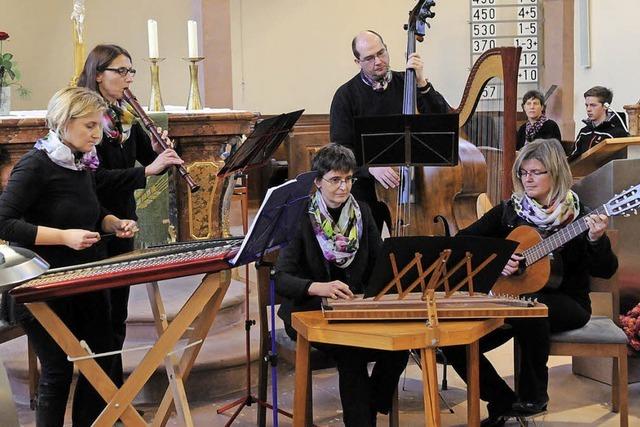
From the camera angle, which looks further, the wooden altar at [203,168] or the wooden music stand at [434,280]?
the wooden altar at [203,168]

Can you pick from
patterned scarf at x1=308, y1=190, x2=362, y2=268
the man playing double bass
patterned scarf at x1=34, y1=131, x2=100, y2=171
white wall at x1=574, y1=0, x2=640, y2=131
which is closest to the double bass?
the man playing double bass

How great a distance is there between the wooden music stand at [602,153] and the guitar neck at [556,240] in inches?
53.6

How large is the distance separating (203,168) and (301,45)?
21.0ft

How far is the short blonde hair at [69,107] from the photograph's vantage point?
3320 mm

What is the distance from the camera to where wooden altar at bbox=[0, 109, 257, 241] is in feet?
17.8

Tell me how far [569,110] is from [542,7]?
1.49 metres

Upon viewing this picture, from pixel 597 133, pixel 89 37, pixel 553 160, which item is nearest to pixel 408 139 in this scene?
pixel 553 160

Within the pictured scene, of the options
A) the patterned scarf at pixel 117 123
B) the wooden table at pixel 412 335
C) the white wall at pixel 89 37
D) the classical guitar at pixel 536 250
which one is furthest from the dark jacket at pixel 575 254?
the white wall at pixel 89 37

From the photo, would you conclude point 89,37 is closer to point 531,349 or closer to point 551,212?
point 551,212

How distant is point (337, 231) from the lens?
391 centimetres

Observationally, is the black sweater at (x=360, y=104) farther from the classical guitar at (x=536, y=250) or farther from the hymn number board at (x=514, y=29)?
the hymn number board at (x=514, y=29)

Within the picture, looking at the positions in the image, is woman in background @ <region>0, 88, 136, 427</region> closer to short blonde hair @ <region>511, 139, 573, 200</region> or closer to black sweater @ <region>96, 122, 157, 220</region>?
black sweater @ <region>96, 122, 157, 220</region>

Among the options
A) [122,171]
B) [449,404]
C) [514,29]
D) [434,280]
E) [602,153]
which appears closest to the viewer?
[434,280]

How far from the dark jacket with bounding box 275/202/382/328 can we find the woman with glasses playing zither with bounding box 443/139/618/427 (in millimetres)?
504
